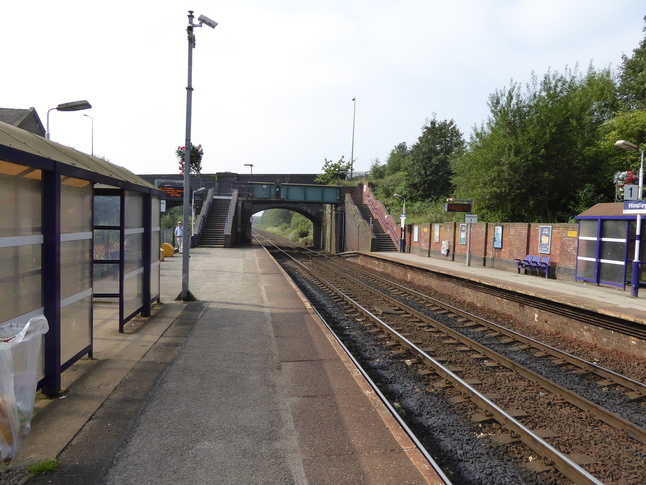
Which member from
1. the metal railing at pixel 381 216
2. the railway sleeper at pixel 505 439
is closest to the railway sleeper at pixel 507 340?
the railway sleeper at pixel 505 439

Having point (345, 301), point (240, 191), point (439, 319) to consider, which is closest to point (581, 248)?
point (439, 319)

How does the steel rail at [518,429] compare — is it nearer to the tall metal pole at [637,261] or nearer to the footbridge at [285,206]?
the tall metal pole at [637,261]

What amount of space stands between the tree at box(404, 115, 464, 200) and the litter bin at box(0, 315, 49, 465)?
1282 inches

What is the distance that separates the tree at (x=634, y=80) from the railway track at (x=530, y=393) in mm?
18130

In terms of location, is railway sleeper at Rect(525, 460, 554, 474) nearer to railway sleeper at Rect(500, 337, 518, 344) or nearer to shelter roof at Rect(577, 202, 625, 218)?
railway sleeper at Rect(500, 337, 518, 344)

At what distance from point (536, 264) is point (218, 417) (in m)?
14.2

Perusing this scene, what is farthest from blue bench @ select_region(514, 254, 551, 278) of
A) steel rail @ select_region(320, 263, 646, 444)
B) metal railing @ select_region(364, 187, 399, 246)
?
A: metal railing @ select_region(364, 187, 399, 246)

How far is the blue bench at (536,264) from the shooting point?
49.9 feet

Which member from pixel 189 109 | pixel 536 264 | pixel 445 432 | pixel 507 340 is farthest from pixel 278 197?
pixel 445 432

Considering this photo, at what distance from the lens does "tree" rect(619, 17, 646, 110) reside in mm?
20875

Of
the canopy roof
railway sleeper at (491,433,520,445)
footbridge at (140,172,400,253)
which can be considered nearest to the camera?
railway sleeper at (491,433,520,445)

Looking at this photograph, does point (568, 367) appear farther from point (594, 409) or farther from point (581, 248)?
point (581, 248)

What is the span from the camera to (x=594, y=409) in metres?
5.19

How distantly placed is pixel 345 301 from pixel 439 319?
3.25m
